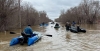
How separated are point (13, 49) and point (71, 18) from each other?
58008 millimetres

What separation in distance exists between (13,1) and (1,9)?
9.29ft

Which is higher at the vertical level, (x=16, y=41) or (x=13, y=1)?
(x=13, y=1)

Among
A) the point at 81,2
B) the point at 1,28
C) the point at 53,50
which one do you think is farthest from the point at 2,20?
the point at 81,2

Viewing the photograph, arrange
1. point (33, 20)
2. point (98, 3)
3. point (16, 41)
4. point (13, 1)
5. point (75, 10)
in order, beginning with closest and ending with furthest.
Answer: point (16, 41)
point (13, 1)
point (33, 20)
point (98, 3)
point (75, 10)

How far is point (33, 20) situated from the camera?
180ft

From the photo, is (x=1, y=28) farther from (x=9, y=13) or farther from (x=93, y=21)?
(x=93, y=21)

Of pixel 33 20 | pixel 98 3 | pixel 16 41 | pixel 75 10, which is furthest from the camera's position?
pixel 75 10

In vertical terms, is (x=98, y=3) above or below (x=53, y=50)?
above

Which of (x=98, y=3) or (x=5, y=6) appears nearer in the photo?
(x=5, y=6)

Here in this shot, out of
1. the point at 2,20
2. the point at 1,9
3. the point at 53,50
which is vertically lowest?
the point at 53,50

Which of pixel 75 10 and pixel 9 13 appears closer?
pixel 9 13

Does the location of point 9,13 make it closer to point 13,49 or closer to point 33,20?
point 13,49

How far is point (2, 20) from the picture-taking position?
24.9 m

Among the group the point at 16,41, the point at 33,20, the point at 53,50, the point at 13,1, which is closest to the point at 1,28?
the point at 13,1
